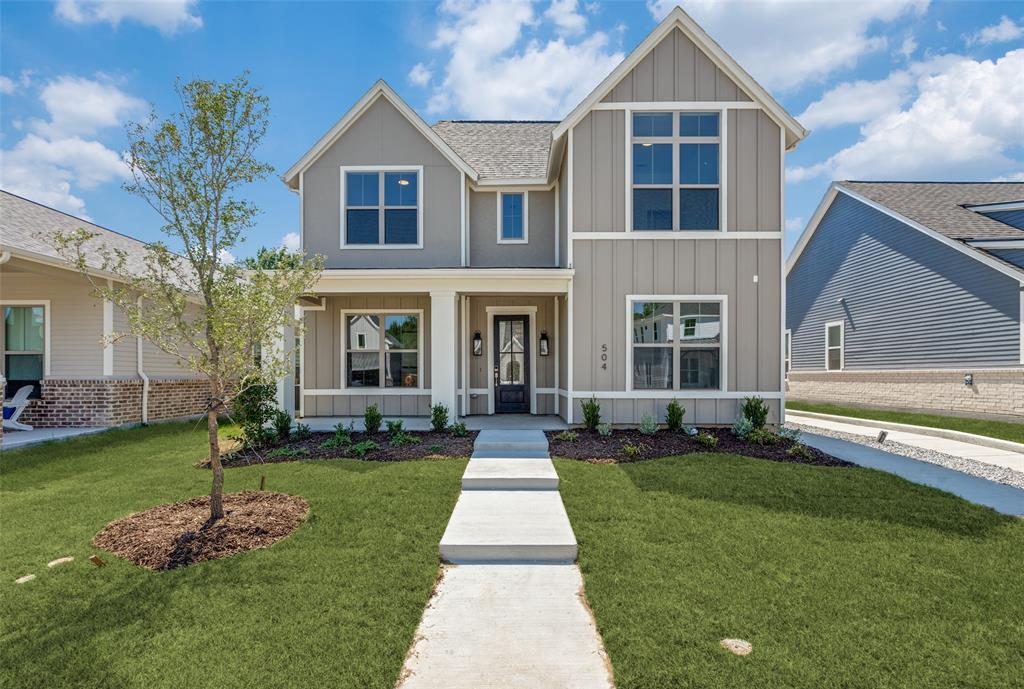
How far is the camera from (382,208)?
1061cm

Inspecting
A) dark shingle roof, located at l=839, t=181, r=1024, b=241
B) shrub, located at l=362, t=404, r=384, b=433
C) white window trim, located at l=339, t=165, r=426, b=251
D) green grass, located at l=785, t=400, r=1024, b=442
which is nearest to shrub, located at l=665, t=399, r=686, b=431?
shrub, located at l=362, t=404, r=384, b=433

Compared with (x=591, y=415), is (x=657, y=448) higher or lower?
lower

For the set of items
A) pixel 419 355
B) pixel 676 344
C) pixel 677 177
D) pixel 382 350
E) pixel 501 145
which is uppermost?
pixel 501 145

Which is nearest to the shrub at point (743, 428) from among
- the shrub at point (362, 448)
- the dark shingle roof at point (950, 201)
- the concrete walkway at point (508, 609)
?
the concrete walkway at point (508, 609)

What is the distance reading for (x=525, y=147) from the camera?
1258cm

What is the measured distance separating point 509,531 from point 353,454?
3794 mm

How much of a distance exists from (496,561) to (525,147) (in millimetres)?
10844

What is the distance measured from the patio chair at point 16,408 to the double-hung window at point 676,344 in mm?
12220

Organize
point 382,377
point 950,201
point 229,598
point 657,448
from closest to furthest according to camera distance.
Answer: point 229,598, point 657,448, point 382,377, point 950,201

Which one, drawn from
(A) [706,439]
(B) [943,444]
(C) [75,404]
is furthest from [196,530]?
(B) [943,444]

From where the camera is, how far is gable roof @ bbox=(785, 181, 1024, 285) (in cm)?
1201

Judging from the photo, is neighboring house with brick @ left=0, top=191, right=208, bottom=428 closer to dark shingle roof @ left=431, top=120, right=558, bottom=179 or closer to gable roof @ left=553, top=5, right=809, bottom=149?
dark shingle roof @ left=431, top=120, right=558, bottom=179

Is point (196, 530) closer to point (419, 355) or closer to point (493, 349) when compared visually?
point (419, 355)

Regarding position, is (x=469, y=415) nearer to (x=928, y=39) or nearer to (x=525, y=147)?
(x=525, y=147)
